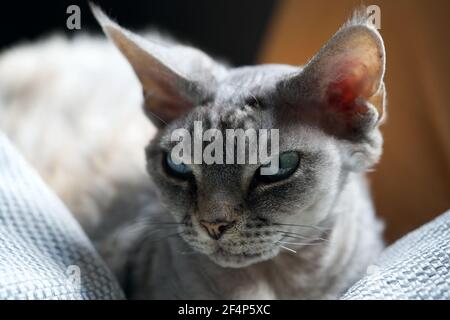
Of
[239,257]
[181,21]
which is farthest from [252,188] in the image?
[181,21]

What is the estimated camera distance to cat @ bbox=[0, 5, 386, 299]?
0.81 meters

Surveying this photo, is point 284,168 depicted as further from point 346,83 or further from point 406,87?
point 406,87

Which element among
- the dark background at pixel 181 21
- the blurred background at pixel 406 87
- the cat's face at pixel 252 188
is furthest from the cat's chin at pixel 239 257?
the dark background at pixel 181 21

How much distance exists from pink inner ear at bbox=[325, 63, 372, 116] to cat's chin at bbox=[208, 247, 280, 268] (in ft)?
0.76

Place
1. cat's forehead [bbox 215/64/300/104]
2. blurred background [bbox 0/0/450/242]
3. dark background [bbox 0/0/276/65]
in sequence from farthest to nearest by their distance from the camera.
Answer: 1. dark background [bbox 0/0/276/65]
2. blurred background [bbox 0/0/450/242]
3. cat's forehead [bbox 215/64/300/104]

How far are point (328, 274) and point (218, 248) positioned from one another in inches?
9.4

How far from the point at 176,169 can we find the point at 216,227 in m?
→ 0.13

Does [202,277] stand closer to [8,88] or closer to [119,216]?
[119,216]

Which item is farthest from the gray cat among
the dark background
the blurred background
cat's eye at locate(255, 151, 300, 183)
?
the dark background

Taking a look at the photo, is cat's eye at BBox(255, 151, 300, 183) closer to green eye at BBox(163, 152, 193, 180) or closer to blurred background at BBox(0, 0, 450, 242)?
green eye at BBox(163, 152, 193, 180)

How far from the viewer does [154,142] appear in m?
0.96

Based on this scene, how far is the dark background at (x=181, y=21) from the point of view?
1.81 m

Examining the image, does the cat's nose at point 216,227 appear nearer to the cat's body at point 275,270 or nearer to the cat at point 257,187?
the cat at point 257,187
